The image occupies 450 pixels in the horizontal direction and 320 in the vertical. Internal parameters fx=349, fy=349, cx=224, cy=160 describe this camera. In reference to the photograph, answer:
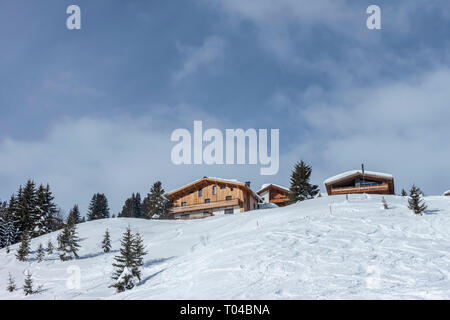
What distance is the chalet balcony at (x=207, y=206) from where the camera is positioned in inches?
1825

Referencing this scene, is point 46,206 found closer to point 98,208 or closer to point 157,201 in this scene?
point 157,201

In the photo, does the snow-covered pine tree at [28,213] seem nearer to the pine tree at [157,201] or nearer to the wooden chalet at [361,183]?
the pine tree at [157,201]

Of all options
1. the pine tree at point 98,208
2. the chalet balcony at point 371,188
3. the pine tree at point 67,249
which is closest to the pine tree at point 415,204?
the pine tree at point 67,249

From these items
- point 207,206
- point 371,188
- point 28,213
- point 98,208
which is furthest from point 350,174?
point 98,208

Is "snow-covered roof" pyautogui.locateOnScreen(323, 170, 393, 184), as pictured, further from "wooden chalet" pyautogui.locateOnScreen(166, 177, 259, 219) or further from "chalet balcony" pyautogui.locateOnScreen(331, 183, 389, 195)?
"wooden chalet" pyautogui.locateOnScreen(166, 177, 259, 219)

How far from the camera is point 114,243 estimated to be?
86.8ft

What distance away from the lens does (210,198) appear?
159 feet

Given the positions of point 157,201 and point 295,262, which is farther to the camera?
point 157,201

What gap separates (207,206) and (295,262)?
34.8 metres

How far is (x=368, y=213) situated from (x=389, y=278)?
12.4 m

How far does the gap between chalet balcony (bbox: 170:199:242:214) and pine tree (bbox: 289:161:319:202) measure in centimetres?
732

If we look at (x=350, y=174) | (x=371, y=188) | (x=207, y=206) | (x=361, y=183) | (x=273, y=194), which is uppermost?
(x=350, y=174)

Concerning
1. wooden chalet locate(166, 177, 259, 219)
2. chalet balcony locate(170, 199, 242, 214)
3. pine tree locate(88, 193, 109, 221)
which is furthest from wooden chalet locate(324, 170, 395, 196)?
pine tree locate(88, 193, 109, 221)
